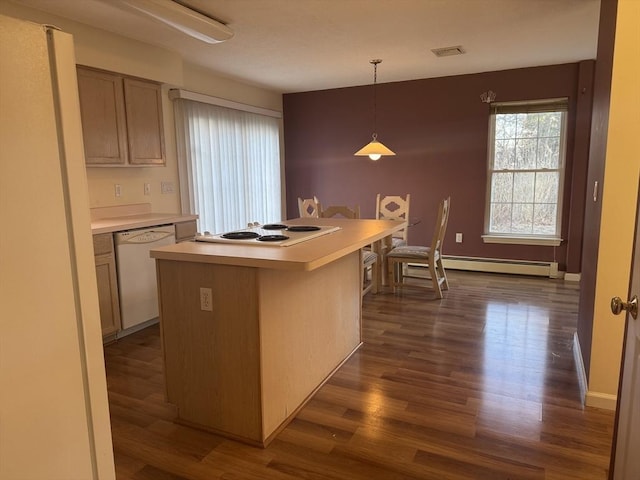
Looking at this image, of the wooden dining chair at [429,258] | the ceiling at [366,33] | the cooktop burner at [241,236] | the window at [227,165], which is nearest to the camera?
the cooktop burner at [241,236]

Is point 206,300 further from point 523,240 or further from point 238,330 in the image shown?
point 523,240

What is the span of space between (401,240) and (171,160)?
8.94ft

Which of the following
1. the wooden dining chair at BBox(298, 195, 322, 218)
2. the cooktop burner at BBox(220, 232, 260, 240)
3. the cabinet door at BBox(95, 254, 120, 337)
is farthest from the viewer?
the wooden dining chair at BBox(298, 195, 322, 218)

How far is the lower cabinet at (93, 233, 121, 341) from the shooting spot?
10.7 ft

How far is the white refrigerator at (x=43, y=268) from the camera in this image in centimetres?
93

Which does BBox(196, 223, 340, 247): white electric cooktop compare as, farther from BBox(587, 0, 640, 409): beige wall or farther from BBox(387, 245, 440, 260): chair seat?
BBox(387, 245, 440, 260): chair seat

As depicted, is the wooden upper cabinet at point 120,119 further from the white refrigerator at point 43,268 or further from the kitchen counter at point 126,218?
the white refrigerator at point 43,268

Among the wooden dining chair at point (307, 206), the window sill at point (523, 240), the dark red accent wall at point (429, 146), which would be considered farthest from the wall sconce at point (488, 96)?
the wooden dining chair at point (307, 206)

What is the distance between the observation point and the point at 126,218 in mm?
3916

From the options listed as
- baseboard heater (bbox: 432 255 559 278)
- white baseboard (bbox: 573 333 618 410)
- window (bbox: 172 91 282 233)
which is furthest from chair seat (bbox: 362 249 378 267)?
white baseboard (bbox: 573 333 618 410)

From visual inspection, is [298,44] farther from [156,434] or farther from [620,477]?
[620,477]

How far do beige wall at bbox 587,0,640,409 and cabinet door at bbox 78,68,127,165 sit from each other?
11.3 feet

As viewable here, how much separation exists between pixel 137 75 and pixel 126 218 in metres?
1.24

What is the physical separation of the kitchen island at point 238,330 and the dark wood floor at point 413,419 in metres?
0.11
